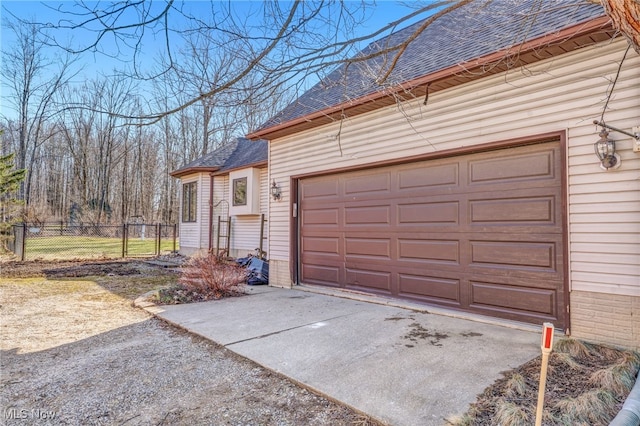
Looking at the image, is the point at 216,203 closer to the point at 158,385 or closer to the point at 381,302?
the point at 381,302

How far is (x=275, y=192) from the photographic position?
23.5ft

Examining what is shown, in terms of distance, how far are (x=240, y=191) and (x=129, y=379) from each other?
8.64 m


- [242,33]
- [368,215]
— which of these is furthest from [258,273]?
[242,33]

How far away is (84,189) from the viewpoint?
24.8 m

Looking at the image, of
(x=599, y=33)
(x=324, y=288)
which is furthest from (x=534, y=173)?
(x=324, y=288)

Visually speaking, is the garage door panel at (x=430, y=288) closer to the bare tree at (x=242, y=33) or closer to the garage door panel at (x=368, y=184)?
the garage door panel at (x=368, y=184)

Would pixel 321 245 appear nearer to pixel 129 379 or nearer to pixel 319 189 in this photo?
pixel 319 189

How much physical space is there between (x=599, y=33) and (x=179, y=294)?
20.7 ft

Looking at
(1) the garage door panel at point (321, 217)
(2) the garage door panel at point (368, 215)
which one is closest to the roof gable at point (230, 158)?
(1) the garage door panel at point (321, 217)

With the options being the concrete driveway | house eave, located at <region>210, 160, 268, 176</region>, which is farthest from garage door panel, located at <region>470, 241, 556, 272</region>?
house eave, located at <region>210, 160, 268, 176</region>

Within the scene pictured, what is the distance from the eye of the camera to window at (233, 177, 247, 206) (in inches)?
430

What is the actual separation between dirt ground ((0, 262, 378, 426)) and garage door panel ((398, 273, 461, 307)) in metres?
2.73

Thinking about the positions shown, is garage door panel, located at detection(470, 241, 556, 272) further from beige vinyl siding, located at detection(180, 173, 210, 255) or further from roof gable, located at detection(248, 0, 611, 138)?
beige vinyl siding, located at detection(180, 173, 210, 255)

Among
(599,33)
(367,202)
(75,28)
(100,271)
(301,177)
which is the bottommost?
(100,271)
